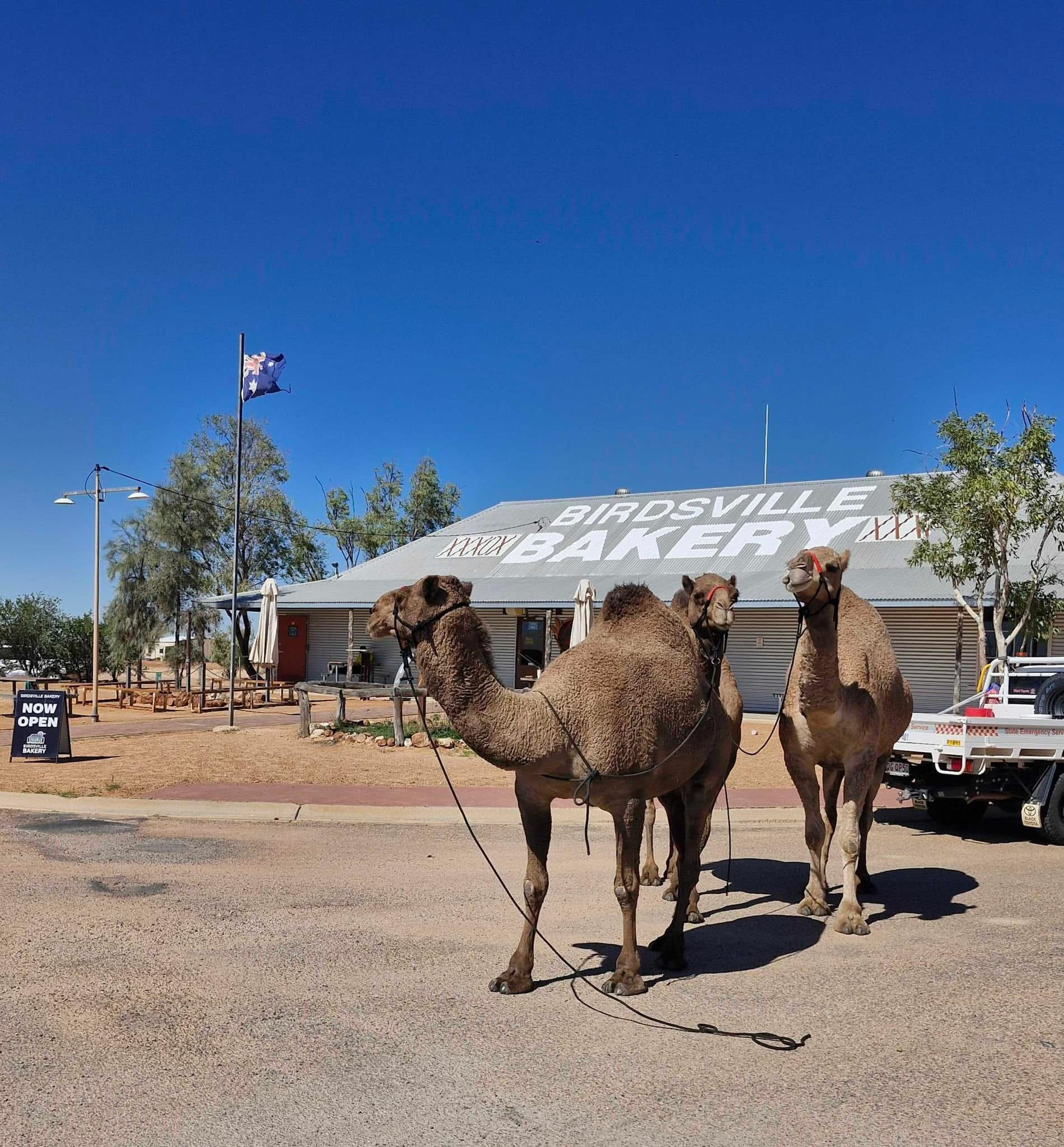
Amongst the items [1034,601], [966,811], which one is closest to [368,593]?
[1034,601]

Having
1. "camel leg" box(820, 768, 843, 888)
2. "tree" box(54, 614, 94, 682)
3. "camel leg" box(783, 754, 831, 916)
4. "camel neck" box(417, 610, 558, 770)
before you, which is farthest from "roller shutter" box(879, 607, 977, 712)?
"tree" box(54, 614, 94, 682)

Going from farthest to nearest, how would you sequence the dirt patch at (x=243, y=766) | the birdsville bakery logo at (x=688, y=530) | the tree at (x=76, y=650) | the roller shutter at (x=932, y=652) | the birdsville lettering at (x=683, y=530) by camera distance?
the tree at (x=76, y=650)
the birdsville lettering at (x=683, y=530)
the birdsville bakery logo at (x=688, y=530)
the roller shutter at (x=932, y=652)
the dirt patch at (x=243, y=766)

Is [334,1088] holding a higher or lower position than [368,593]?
lower

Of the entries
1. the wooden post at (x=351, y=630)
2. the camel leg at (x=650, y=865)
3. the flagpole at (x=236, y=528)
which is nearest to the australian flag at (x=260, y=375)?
the flagpole at (x=236, y=528)

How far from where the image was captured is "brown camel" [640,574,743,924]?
6734mm

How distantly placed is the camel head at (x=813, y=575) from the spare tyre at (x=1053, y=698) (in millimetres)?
5954

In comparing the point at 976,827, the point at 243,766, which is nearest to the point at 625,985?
the point at 976,827

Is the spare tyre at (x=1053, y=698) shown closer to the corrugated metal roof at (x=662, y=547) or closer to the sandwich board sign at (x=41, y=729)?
the corrugated metal roof at (x=662, y=547)

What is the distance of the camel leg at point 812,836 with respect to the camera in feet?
25.7

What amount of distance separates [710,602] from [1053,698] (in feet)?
22.1

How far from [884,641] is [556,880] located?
11.3 feet

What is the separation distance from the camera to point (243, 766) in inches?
624

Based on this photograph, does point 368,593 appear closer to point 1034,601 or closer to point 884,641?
point 1034,601

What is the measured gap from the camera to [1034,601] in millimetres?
19406
